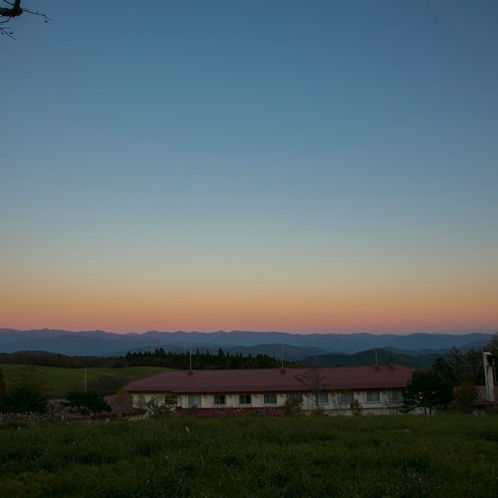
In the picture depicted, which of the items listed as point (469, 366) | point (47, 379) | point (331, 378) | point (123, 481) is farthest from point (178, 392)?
point (123, 481)

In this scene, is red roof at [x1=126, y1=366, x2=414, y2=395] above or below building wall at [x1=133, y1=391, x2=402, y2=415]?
above

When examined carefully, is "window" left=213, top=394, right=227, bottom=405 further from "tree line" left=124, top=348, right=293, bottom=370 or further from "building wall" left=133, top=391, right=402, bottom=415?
"tree line" left=124, top=348, right=293, bottom=370

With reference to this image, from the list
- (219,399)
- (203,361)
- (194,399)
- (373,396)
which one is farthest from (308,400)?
(203,361)

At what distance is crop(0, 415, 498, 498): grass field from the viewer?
4.92m

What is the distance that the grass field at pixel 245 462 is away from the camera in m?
4.92

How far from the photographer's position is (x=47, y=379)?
158 feet

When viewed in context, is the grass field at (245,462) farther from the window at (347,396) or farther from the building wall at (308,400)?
the window at (347,396)

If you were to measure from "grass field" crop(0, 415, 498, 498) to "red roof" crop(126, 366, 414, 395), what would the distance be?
Result: 77.5 ft

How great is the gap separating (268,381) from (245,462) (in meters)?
29.5

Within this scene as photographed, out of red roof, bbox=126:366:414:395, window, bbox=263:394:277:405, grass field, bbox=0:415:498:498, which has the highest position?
grass field, bbox=0:415:498:498

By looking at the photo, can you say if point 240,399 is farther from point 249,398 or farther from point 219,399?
point 219,399

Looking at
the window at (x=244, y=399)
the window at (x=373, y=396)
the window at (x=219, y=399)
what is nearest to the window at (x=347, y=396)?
the window at (x=373, y=396)

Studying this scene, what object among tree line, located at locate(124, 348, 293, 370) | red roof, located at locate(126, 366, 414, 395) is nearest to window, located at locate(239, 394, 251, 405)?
red roof, located at locate(126, 366, 414, 395)

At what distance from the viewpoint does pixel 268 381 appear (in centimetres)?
3459
